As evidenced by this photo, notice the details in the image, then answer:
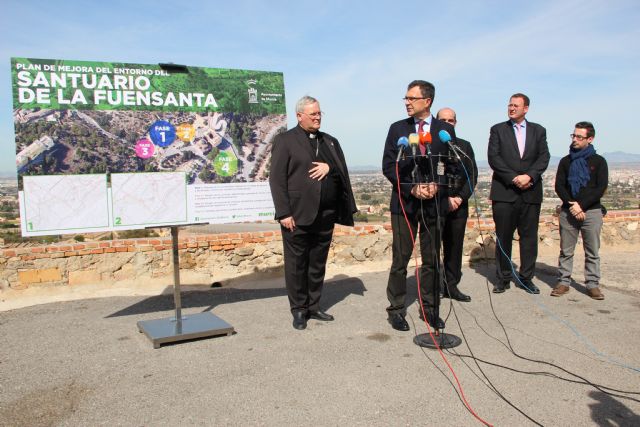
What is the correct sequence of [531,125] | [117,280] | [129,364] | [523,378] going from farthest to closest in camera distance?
[117,280]
[531,125]
[129,364]
[523,378]

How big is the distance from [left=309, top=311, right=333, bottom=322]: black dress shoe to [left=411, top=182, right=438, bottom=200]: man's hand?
5.18 feet

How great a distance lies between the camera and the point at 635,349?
461 centimetres

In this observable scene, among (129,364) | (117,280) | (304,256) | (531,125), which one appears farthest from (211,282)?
(531,125)

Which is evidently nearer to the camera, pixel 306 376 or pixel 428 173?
pixel 306 376

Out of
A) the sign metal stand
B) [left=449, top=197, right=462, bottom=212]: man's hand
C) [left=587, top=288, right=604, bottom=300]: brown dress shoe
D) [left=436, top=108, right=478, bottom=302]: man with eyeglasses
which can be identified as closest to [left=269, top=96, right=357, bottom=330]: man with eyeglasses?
the sign metal stand

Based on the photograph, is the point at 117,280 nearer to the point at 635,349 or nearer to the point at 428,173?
the point at 428,173

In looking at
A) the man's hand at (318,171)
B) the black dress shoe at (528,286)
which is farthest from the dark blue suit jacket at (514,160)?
the man's hand at (318,171)

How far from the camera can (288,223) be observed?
5.29 metres

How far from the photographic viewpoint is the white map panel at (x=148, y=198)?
5043mm

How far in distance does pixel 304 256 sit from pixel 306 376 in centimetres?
166

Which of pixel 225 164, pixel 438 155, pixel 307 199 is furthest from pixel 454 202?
pixel 225 164

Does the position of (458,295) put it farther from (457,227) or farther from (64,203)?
(64,203)

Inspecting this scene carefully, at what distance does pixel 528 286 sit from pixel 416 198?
2.60 metres

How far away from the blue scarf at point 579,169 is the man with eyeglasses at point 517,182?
1.02 ft
